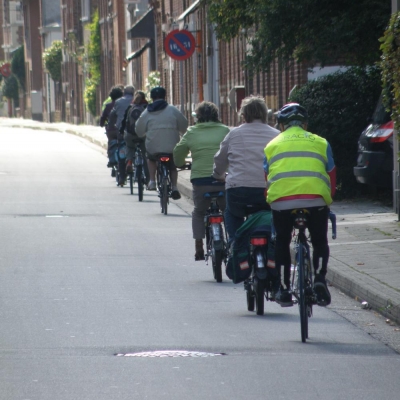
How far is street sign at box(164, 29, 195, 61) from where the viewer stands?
92.0 ft

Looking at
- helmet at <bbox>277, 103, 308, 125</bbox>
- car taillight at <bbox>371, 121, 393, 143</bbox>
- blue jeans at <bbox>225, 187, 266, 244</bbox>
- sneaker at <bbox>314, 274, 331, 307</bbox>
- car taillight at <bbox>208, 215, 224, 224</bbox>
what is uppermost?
helmet at <bbox>277, 103, 308, 125</bbox>

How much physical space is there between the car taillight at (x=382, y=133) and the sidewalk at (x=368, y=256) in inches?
37.6

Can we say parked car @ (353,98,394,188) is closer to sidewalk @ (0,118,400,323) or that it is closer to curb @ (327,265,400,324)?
sidewalk @ (0,118,400,323)

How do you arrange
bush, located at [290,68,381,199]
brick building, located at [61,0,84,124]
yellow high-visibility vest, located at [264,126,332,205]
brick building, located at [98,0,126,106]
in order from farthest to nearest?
1. brick building, located at [61,0,84,124]
2. brick building, located at [98,0,126,106]
3. bush, located at [290,68,381,199]
4. yellow high-visibility vest, located at [264,126,332,205]

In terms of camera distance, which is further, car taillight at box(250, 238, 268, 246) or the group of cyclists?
car taillight at box(250, 238, 268, 246)

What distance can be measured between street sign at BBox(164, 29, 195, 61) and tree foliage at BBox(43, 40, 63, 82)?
217 feet

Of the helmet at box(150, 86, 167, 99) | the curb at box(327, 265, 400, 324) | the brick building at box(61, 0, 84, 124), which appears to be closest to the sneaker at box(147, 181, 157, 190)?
the helmet at box(150, 86, 167, 99)

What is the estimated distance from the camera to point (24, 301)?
1045cm

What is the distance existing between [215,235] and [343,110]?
25.5ft

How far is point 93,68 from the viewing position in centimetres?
7556

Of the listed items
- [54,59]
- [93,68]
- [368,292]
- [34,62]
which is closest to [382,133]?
[368,292]

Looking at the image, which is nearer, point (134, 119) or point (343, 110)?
point (343, 110)

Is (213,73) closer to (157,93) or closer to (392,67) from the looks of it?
(157,93)

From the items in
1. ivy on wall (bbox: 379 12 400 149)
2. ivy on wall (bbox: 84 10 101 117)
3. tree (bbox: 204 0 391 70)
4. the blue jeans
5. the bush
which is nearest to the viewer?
the blue jeans
